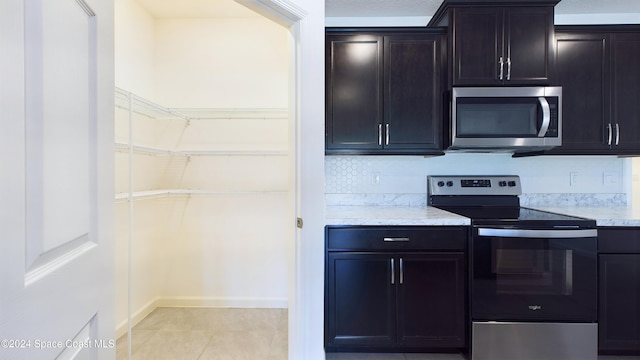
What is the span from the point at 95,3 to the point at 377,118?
1761 millimetres

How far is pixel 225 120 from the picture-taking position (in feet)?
8.64

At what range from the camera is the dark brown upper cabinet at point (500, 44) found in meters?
2.07

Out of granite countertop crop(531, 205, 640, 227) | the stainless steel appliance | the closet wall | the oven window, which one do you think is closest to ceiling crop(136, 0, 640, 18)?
the closet wall

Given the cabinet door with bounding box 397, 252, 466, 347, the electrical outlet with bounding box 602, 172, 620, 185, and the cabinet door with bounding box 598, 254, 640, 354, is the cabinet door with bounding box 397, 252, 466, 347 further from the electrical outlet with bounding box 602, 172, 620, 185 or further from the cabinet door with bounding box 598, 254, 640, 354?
the electrical outlet with bounding box 602, 172, 620, 185

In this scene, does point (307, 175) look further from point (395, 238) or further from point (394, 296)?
point (394, 296)

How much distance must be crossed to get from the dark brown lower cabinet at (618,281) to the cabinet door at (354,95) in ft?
5.08

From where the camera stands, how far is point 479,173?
8.13 feet

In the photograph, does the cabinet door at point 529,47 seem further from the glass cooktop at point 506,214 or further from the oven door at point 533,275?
the oven door at point 533,275

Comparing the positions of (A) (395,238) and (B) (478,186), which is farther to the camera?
(B) (478,186)

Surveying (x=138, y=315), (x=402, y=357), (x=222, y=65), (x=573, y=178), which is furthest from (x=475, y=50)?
(x=138, y=315)

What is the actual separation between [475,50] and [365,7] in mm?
894

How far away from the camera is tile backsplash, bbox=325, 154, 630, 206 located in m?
2.45

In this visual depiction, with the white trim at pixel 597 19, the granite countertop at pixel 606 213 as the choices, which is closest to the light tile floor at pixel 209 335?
the granite countertop at pixel 606 213

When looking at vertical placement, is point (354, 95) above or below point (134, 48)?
below
